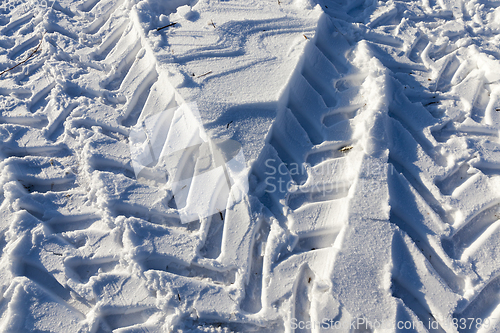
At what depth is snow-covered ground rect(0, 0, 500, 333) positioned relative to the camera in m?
1.50

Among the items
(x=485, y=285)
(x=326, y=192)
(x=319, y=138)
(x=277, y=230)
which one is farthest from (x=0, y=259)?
(x=485, y=285)

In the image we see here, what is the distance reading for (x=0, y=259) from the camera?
1611 millimetres

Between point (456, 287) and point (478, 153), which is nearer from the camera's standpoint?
point (456, 287)

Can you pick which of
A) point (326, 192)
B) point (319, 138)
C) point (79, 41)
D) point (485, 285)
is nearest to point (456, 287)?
point (485, 285)

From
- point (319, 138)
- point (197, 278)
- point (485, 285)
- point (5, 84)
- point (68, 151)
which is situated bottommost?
point (485, 285)

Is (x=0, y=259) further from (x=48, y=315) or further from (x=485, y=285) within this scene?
(x=485, y=285)

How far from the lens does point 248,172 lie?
1.80 meters

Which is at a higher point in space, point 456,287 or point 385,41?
point 385,41

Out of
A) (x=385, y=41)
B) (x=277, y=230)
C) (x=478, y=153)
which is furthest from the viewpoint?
(x=385, y=41)

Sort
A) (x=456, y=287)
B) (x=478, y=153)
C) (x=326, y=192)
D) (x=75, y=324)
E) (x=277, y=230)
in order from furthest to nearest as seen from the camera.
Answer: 1. (x=478, y=153)
2. (x=326, y=192)
3. (x=277, y=230)
4. (x=456, y=287)
5. (x=75, y=324)

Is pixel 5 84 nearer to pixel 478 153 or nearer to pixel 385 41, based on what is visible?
pixel 385 41

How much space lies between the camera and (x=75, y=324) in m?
1.44

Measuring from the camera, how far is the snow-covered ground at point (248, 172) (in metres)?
1.50

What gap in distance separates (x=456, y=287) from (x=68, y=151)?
7.56ft
